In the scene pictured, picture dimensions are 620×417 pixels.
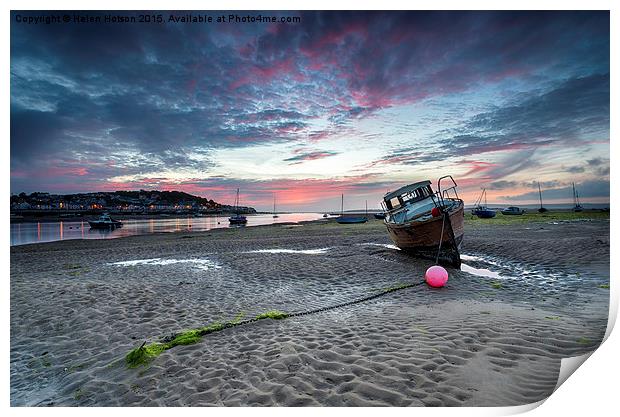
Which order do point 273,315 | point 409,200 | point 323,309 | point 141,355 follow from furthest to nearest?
1. point 409,200
2. point 323,309
3. point 273,315
4. point 141,355

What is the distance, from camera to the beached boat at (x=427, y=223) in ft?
34.3

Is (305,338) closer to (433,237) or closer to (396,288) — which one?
(396,288)

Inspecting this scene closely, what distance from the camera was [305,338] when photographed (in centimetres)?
442

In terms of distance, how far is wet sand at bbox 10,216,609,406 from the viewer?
319 centimetres

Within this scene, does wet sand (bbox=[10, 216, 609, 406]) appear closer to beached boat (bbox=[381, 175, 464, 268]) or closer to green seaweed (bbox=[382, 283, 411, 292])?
green seaweed (bbox=[382, 283, 411, 292])

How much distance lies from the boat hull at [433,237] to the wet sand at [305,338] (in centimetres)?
147

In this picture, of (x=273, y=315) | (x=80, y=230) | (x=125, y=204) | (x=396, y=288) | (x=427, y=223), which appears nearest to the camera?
(x=273, y=315)

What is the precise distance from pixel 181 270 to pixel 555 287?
1112 centimetres

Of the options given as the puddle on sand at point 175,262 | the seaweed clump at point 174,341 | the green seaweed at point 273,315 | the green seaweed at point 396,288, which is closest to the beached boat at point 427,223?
the green seaweed at point 396,288

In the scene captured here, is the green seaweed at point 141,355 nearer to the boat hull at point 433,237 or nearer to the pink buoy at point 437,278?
the pink buoy at point 437,278

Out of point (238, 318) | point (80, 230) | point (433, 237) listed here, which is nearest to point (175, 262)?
point (238, 318)

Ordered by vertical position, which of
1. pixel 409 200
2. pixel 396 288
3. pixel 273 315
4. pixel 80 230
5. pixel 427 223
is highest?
pixel 409 200

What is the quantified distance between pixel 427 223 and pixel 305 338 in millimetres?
7747

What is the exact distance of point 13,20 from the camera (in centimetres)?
498
